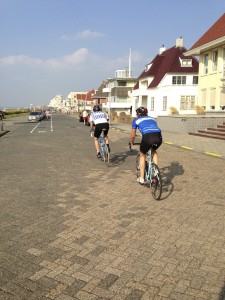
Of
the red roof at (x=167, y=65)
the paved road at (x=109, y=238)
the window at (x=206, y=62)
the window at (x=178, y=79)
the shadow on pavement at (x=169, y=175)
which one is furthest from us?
the red roof at (x=167, y=65)

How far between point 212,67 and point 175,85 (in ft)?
36.9

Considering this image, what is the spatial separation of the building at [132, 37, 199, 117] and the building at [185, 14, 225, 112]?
788 centimetres

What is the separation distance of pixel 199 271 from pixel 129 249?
0.97 m

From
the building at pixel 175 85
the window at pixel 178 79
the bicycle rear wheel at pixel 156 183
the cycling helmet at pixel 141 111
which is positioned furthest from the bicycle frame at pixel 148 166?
the window at pixel 178 79

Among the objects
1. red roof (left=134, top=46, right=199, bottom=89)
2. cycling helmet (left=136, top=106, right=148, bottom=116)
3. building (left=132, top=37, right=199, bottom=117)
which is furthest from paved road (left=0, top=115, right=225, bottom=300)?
red roof (left=134, top=46, right=199, bottom=89)

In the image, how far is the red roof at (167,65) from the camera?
38094 mm

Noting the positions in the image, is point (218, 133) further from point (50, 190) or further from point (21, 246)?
point (21, 246)

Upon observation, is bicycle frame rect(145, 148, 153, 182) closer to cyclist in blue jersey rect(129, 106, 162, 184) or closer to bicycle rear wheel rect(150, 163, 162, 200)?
cyclist in blue jersey rect(129, 106, 162, 184)

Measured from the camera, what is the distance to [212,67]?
25.8 metres

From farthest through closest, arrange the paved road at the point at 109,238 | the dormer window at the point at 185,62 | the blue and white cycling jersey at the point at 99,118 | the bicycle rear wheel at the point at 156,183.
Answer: the dormer window at the point at 185,62
the blue and white cycling jersey at the point at 99,118
the bicycle rear wheel at the point at 156,183
the paved road at the point at 109,238

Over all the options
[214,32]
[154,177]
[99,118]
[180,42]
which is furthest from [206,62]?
[154,177]

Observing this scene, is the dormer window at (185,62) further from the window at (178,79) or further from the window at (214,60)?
the window at (214,60)

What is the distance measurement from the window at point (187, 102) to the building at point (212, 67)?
30.3 feet

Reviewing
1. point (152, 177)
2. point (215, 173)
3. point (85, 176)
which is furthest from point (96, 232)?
point (215, 173)
